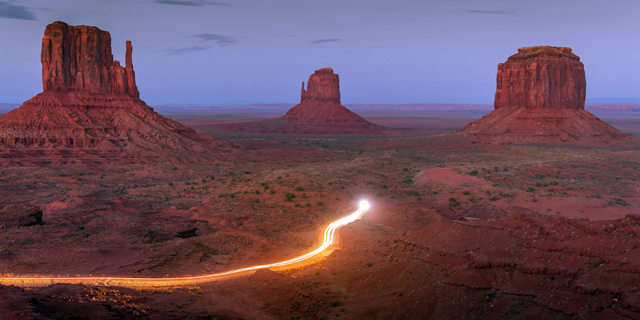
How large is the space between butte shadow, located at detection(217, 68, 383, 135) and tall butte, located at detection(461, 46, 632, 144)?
42.4 m

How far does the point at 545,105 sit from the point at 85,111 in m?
70.2

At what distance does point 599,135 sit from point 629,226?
69056 mm

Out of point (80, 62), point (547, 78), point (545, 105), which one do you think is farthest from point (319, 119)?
point (80, 62)

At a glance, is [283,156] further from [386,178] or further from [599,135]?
[599,135]

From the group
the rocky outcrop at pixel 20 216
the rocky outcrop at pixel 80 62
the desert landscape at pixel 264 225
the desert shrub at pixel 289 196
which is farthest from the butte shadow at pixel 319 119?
the rocky outcrop at pixel 20 216

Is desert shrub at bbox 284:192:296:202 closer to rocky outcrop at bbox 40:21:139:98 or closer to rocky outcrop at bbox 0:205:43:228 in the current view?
rocky outcrop at bbox 0:205:43:228

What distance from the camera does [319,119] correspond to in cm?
13038

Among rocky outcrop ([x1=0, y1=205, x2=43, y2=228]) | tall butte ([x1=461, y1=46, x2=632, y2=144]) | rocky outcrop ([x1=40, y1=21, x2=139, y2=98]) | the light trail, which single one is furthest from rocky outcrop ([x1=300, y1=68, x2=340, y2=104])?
the light trail

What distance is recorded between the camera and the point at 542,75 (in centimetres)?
7856

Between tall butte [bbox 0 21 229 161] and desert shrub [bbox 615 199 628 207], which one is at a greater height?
tall butte [bbox 0 21 229 161]

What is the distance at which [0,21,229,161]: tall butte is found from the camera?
53.6m

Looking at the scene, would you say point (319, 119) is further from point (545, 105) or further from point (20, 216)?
point (20, 216)

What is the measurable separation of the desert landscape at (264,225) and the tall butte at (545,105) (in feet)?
45.2

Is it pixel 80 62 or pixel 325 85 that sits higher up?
pixel 325 85
